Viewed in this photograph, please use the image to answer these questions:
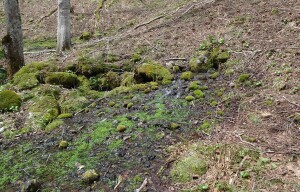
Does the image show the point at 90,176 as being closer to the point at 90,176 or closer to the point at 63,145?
the point at 90,176

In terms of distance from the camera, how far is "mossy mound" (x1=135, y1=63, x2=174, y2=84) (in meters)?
6.79

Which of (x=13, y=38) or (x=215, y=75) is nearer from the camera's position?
(x=215, y=75)

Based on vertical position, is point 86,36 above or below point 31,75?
above

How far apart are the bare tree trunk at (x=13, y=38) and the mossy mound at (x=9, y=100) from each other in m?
1.98

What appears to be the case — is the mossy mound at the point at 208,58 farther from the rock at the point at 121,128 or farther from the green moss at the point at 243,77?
the rock at the point at 121,128

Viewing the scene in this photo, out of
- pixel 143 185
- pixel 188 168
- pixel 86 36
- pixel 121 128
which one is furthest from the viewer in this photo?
pixel 86 36

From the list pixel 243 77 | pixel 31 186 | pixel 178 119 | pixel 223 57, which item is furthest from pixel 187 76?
pixel 31 186

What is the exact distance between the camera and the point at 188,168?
12.5 ft

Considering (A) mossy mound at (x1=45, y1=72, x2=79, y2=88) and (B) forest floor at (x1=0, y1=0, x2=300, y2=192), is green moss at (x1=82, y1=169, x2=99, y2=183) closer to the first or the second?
(B) forest floor at (x1=0, y1=0, x2=300, y2=192)

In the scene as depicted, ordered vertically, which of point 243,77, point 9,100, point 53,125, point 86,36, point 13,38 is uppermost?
point 13,38

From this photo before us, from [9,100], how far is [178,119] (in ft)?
11.7

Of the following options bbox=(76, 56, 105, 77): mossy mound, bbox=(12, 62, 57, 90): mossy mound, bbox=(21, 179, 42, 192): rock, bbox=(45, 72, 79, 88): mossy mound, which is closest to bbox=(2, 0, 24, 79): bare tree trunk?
bbox=(12, 62, 57, 90): mossy mound

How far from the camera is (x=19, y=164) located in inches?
171

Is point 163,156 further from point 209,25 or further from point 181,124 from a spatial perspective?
point 209,25
